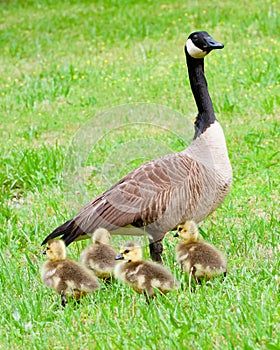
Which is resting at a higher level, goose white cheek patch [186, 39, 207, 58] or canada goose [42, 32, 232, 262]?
goose white cheek patch [186, 39, 207, 58]

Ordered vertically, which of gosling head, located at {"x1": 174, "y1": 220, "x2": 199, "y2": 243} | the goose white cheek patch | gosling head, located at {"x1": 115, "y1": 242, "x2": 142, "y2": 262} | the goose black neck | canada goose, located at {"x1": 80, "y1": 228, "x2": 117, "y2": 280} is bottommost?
canada goose, located at {"x1": 80, "y1": 228, "x2": 117, "y2": 280}

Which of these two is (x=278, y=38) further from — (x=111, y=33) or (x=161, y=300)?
(x=161, y=300)

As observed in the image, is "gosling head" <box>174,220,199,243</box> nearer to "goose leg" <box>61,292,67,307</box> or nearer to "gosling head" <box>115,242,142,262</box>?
"gosling head" <box>115,242,142,262</box>

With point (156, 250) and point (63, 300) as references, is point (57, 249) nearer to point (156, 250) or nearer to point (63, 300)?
point (63, 300)

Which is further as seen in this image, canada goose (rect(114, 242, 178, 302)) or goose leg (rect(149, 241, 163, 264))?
goose leg (rect(149, 241, 163, 264))

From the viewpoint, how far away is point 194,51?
5949 mm

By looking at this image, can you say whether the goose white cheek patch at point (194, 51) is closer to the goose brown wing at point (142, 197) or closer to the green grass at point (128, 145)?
the green grass at point (128, 145)

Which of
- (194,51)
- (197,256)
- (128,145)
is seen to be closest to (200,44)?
(194,51)

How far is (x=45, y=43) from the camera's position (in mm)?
15500

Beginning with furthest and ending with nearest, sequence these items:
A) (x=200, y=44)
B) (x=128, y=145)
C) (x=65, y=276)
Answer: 1. (x=128, y=145)
2. (x=200, y=44)
3. (x=65, y=276)

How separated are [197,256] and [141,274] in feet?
1.61

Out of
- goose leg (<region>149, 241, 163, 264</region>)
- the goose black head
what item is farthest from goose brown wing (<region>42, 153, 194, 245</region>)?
the goose black head

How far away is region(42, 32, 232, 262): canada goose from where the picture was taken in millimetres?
5227

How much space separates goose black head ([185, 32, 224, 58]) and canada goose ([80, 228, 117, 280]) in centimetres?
182
